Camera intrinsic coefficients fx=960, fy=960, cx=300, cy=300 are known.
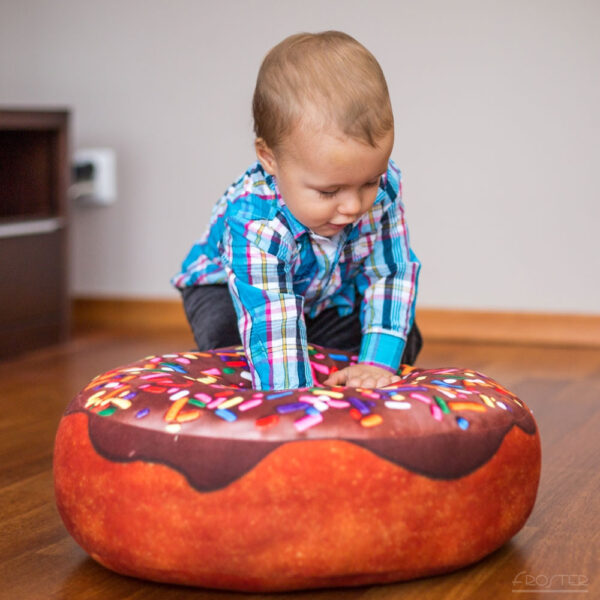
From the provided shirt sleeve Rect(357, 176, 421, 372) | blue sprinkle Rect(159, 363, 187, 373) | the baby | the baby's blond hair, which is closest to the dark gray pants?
the baby

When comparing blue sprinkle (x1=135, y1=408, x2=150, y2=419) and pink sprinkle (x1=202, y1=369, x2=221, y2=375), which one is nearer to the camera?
blue sprinkle (x1=135, y1=408, x2=150, y2=419)

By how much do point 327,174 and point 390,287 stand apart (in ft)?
1.14

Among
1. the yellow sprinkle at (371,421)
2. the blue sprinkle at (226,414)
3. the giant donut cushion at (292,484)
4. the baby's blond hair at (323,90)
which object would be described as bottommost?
the giant donut cushion at (292,484)

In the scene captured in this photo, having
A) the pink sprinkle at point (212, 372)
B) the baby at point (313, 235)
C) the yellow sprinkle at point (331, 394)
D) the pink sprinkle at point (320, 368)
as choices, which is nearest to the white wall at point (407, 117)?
the baby at point (313, 235)

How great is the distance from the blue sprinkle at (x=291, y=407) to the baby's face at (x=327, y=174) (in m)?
0.31

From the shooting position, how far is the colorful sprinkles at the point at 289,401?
3.54ft

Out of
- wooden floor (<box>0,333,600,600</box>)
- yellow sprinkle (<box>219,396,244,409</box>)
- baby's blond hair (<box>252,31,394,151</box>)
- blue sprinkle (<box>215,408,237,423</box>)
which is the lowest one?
wooden floor (<box>0,333,600,600</box>)

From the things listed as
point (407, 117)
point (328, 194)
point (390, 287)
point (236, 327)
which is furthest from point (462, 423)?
point (407, 117)

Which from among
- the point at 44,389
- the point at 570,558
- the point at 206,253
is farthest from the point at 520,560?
the point at 44,389

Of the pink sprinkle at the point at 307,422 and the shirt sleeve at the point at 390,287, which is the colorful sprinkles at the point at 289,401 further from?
the shirt sleeve at the point at 390,287

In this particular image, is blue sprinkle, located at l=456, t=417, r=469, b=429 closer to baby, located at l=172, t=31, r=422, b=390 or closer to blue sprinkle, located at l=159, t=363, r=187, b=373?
baby, located at l=172, t=31, r=422, b=390

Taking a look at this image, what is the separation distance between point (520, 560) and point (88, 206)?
7.76ft

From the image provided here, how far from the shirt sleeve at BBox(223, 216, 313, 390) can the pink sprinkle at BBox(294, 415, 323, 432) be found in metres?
0.29

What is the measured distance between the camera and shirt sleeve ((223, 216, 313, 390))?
137 cm
